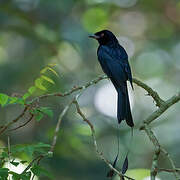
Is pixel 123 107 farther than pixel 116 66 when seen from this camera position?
No

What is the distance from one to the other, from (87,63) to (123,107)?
223 inches

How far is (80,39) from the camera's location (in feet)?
23.9

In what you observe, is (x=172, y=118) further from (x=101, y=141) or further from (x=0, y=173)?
(x=0, y=173)

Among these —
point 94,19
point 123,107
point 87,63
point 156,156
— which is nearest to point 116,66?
point 123,107

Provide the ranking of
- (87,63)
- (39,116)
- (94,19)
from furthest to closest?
1. (87,63)
2. (94,19)
3. (39,116)

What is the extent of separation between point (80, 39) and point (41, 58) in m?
1.19

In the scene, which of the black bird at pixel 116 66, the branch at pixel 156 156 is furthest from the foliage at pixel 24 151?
the black bird at pixel 116 66

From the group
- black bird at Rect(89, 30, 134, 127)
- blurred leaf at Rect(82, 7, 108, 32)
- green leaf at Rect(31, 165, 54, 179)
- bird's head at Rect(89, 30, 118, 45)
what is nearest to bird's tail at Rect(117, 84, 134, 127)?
black bird at Rect(89, 30, 134, 127)

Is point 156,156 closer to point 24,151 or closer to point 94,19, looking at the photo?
point 24,151

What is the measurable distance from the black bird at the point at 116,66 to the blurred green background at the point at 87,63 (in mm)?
1163

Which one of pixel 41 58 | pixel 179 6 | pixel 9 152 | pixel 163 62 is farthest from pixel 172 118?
pixel 9 152

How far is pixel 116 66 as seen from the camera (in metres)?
4.21

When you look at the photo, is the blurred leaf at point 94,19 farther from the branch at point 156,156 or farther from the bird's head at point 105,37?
the branch at point 156,156

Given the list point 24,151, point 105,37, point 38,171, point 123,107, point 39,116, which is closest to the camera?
point 38,171
